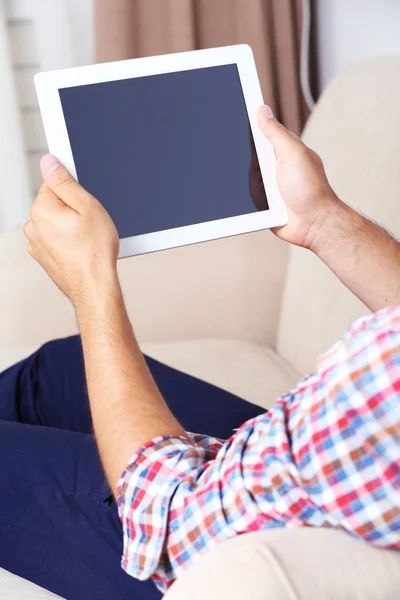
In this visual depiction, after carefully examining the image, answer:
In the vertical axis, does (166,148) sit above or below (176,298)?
above

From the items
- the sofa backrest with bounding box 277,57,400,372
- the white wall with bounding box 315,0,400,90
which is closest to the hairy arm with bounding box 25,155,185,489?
the sofa backrest with bounding box 277,57,400,372

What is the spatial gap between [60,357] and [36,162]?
A: 4.88ft

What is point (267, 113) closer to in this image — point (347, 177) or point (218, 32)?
point (347, 177)

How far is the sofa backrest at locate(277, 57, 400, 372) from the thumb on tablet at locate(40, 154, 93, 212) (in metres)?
0.49

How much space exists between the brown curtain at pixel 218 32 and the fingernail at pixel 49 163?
55.2 inches

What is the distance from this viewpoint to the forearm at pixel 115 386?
2.41ft

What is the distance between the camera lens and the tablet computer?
2.85 feet

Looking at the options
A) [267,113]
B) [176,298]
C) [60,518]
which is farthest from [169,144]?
[176,298]

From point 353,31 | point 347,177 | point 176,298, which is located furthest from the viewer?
point 353,31

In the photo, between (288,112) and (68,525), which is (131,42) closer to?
(288,112)

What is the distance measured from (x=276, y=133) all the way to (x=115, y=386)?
0.35 metres

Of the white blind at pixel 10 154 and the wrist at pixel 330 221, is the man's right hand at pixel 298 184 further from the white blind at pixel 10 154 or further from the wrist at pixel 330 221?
the white blind at pixel 10 154

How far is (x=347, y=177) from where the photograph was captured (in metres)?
1.29

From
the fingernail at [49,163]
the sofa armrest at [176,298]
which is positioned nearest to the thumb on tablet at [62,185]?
the fingernail at [49,163]
